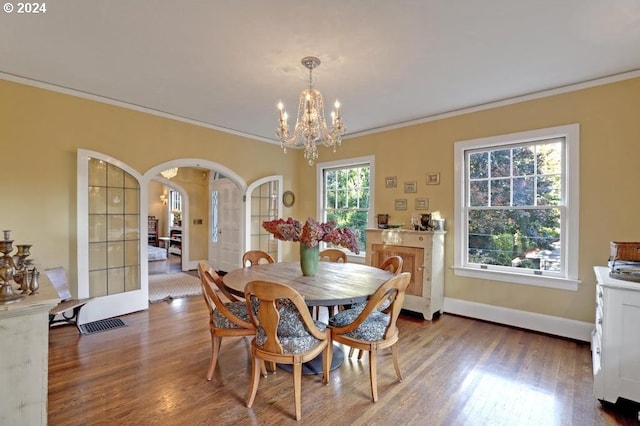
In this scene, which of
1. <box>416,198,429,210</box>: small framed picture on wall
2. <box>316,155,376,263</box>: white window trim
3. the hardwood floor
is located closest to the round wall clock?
<box>316,155,376,263</box>: white window trim

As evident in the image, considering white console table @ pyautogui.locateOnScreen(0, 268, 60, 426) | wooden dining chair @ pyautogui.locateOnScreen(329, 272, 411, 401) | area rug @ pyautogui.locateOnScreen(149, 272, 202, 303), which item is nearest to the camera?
white console table @ pyautogui.locateOnScreen(0, 268, 60, 426)

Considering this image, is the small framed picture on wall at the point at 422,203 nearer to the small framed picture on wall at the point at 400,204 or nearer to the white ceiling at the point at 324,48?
the small framed picture on wall at the point at 400,204

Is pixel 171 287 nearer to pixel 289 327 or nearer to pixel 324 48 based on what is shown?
pixel 289 327

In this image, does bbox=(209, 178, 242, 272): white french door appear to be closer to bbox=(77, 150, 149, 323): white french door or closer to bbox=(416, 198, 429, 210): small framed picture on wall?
bbox=(77, 150, 149, 323): white french door

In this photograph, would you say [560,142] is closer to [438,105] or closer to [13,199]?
[438,105]

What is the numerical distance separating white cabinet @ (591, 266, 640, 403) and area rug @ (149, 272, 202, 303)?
5013 millimetres

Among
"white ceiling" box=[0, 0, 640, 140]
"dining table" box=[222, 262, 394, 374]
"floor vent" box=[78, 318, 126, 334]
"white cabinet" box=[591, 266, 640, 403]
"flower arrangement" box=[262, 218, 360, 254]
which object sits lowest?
"floor vent" box=[78, 318, 126, 334]

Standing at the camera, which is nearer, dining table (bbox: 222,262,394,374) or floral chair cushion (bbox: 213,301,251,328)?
dining table (bbox: 222,262,394,374)

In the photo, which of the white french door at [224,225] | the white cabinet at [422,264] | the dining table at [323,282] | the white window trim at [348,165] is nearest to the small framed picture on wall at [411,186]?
the white window trim at [348,165]

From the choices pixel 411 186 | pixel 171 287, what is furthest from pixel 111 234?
pixel 411 186

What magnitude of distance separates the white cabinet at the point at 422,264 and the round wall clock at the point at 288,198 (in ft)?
7.49

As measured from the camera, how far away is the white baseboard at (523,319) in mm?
3203

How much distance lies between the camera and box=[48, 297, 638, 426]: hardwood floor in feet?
6.62

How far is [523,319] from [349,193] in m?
3.09
